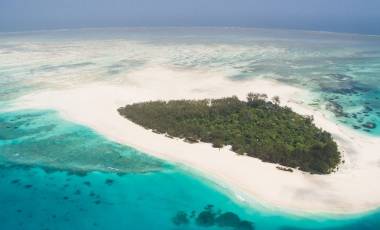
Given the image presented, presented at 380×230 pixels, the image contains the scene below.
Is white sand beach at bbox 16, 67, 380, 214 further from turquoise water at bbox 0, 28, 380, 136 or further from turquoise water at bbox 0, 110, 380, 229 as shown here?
A: turquoise water at bbox 0, 28, 380, 136

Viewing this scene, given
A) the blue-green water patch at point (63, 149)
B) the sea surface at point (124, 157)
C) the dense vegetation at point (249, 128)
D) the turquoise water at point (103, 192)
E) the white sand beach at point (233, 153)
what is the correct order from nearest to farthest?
1. the turquoise water at point (103, 192)
2. the sea surface at point (124, 157)
3. the white sand beach at point (233, 153)
4. the dense vegetation at point (249, 128)
5. the blue-green water patch at point (63, 149)

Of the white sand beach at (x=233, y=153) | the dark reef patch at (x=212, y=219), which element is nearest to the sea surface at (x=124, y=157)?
the dark reef patch at (x=212, y=219)

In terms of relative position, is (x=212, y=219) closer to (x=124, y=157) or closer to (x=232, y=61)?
(x=124, y=157)

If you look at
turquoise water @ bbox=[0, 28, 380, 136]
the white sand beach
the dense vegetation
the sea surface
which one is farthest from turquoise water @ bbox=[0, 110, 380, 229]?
turquoise water @ bbox=[0, 28, 380, 136]

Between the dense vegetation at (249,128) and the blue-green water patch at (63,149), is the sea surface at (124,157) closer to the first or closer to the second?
the blue-green water patch at (63,149)

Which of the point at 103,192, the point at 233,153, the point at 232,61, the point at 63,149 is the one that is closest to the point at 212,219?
the point at 103,192

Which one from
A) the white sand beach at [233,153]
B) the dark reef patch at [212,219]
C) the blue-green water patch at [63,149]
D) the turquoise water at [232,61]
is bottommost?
the dark reef patch at [212,219]
